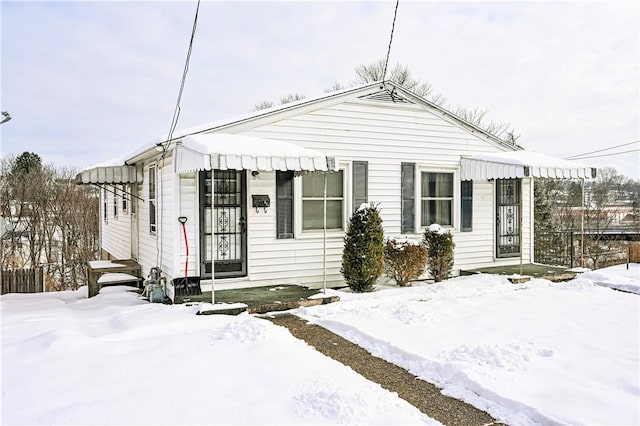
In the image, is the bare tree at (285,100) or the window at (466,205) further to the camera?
the bare tree at (285,100)

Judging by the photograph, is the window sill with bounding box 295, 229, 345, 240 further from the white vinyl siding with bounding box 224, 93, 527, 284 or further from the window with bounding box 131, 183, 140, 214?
the window with bounding box 131, 183, 140, 214

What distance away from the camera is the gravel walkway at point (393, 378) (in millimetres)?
3520

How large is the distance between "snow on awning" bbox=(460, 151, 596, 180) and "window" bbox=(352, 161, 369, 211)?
2.34 meters

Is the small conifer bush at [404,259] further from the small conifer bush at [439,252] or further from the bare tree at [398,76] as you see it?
the bare tree at [398,76]

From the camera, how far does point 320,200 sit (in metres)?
8.58

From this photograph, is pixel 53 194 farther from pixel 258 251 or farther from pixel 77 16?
pixel 258 251

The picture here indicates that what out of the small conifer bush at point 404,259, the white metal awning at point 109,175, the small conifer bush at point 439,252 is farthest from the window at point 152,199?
the small conifer bush at point 439,252

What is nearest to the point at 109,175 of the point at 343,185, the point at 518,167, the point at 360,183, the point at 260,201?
the point at 260,201

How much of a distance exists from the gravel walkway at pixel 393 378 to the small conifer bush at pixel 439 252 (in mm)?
3656

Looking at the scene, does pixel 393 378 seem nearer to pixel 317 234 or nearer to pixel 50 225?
pixel 317 234

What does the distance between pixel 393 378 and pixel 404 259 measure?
4.29m

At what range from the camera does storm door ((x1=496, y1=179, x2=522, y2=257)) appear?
33.4 ft

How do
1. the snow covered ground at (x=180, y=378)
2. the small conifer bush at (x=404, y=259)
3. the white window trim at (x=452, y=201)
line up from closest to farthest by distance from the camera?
the snow covered ground at (x=180, y=378), the small conifer bush at (x=404, y=259), the white window trim at (x=452, y=201)

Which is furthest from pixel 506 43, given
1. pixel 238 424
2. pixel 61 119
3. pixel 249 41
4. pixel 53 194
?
pixel 53 194
